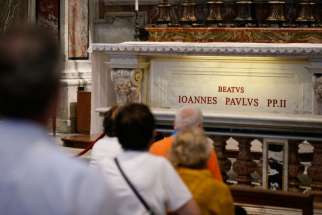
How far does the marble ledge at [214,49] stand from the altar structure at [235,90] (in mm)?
11

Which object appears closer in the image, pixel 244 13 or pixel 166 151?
pixel 166 151

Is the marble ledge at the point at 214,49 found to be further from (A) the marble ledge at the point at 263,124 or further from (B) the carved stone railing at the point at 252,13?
(B) the carved stone railing at the point at 252,13

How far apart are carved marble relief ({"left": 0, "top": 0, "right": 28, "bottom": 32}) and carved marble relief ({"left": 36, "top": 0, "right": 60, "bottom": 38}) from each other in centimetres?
27

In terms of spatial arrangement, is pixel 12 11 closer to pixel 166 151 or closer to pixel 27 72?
pixel 166 151

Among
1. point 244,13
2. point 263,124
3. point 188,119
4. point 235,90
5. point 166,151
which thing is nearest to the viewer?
point 166,151

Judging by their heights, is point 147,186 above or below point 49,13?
below

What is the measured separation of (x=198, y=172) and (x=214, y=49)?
14.9 ft

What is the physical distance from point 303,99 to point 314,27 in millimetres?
1147

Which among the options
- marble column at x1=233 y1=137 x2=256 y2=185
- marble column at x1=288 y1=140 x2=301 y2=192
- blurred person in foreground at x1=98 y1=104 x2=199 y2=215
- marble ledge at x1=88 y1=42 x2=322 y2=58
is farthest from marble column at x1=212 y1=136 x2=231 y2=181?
blurred person in foreground at x1=98 y1=104 x2=199 y2=215

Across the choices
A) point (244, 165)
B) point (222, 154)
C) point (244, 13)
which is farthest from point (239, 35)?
point (244, 165)

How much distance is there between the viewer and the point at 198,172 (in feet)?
10.2

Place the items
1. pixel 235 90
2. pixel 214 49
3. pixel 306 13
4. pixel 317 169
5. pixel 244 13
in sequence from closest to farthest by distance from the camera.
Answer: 1. pixel 317 169
2. pixel 214 49
3. pixel 235 90
4. pixel 306 13
5. pixel 244 13

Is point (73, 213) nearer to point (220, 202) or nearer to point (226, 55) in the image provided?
point (220, 202)

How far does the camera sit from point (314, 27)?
26.6ft
